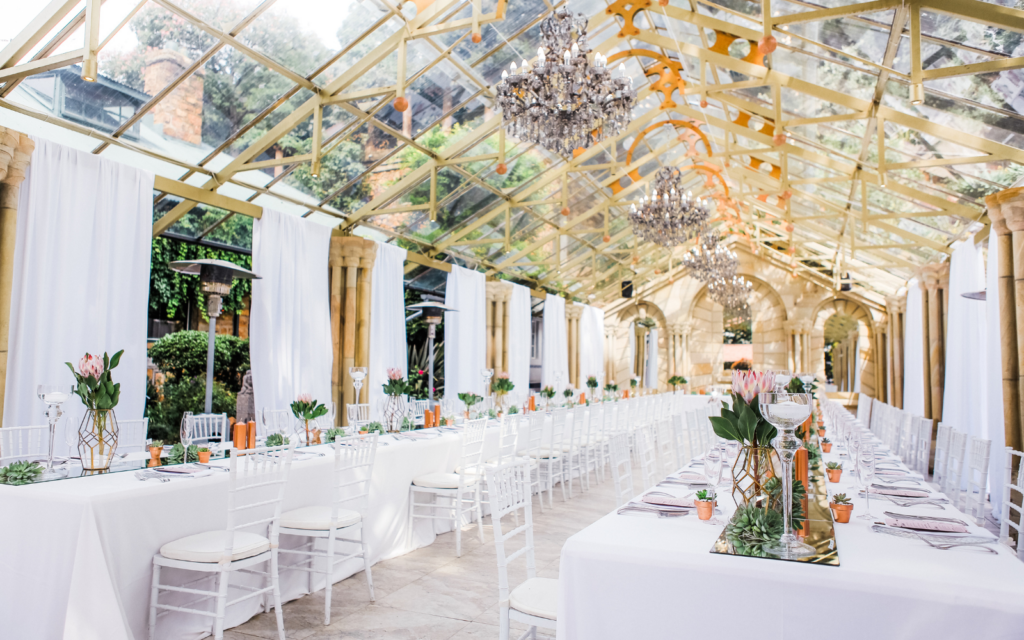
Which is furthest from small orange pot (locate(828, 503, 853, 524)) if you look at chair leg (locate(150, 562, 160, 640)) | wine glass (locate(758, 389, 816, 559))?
chair leg (locate(150, 562, 160, 640))

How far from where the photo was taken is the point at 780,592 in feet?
5.98

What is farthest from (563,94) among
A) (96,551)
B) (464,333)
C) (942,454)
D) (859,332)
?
(859,332)

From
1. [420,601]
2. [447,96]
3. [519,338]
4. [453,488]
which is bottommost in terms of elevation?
[420,601]

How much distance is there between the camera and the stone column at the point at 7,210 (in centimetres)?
473

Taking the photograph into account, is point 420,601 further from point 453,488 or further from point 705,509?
point 705,509

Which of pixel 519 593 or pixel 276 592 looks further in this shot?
pixel 276 592

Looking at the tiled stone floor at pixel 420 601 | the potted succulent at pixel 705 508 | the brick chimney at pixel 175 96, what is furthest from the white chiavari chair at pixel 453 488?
the brick chimney at pixel 175 96

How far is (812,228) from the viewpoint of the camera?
40.3 ft

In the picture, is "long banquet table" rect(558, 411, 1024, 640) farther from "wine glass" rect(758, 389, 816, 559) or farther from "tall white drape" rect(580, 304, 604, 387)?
"tall white drape" rect(580, 304, 604, 387)

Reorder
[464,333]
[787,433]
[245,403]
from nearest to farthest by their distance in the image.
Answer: [787,433]
[245,403]
[464,333]

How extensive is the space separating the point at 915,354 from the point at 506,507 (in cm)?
1050

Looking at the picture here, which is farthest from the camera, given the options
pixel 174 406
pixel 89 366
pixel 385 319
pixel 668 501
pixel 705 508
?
pixel 385 319

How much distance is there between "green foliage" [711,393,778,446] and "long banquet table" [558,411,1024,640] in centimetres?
36

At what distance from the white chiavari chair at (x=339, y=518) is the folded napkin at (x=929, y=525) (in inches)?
101
